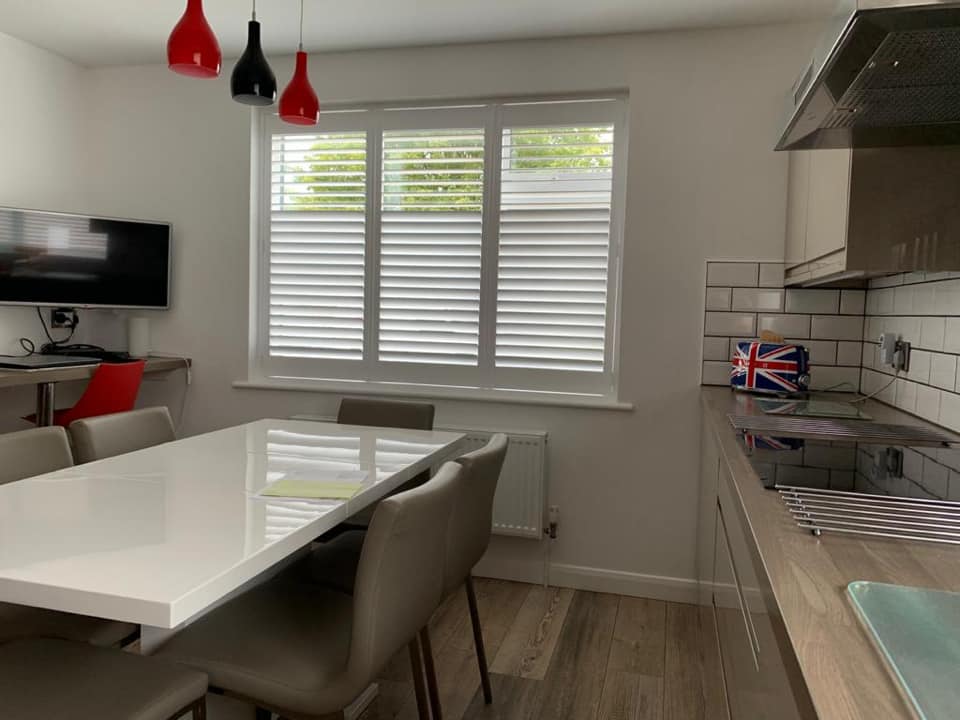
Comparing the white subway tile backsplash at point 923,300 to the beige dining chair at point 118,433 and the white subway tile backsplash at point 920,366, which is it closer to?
the white subway tile backsplash at point 920,366

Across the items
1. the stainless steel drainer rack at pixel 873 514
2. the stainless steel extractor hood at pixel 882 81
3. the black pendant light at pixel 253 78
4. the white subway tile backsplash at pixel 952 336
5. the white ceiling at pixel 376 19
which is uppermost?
the white ceiling at pixel 376 19

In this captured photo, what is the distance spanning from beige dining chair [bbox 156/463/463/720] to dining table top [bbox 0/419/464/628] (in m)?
0.17

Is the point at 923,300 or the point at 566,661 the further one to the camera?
the point at 566,661

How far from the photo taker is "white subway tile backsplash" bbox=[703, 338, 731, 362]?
3047mm

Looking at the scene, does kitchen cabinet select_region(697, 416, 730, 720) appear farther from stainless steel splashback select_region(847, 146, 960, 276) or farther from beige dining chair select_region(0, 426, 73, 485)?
beige dining chair select_region(0, 426, 73, 485)

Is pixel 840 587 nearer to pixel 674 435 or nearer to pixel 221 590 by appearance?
pixel 221 590

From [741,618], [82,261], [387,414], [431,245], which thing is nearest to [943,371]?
[741,618]

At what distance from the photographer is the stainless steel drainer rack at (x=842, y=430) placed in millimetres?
1752

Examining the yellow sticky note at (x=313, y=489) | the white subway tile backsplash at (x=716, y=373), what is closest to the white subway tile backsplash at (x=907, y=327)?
the white subway tile backsplash at (x=716, y=373)

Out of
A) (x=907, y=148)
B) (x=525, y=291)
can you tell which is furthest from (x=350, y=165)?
(x=907, y=148)

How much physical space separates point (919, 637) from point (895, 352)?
1.91 m

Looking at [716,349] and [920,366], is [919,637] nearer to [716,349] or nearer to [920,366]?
[920,366]

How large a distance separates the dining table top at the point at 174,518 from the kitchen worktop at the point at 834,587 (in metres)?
0.85

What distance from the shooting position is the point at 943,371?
1.95m
